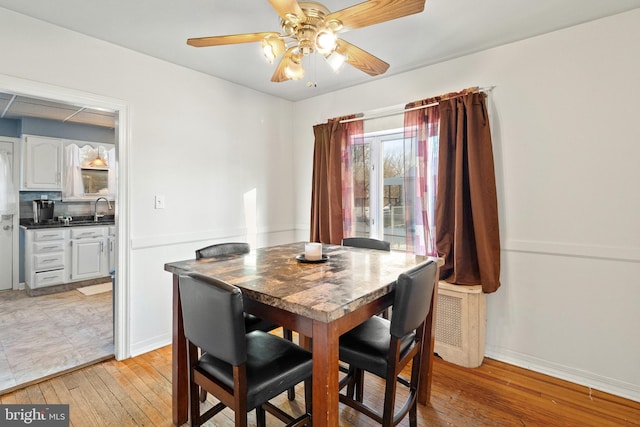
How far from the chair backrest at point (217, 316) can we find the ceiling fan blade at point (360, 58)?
1.32 meters

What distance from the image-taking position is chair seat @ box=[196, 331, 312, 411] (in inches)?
48.4

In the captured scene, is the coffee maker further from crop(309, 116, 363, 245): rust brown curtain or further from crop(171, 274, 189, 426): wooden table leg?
crop(171, 274, 189, 426): wooden table leg

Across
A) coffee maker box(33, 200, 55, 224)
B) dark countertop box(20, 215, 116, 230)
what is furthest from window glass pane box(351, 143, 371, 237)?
coffee maker box(33, 200, 55, 224)

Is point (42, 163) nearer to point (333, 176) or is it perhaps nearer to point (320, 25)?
point (333, 176)

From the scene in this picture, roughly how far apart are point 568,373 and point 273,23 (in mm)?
3165

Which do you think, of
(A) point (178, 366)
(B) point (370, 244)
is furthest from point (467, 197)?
(A) point (178, 366)

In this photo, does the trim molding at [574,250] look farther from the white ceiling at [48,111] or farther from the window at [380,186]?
the white ceiling at [48,111]

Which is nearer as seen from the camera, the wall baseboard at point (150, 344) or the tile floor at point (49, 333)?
the tile floor at point (49, 333)

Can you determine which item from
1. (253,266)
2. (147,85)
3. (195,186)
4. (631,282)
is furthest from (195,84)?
(631,282)

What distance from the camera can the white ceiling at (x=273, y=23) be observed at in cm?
194

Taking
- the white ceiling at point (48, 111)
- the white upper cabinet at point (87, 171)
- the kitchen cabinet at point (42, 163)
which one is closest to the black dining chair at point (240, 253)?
the white ceiling at point (48, 111)

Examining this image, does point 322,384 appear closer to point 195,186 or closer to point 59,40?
point 195,186

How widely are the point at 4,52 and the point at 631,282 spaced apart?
423 cm

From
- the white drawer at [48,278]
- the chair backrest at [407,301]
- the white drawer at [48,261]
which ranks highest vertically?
the chair backrest at [407,301]
